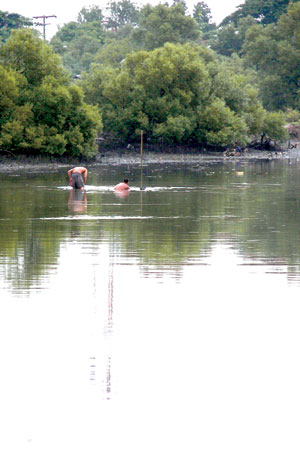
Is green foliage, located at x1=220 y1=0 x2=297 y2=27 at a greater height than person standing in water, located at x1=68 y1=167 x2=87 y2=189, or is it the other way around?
green foliage, located at x1=220 y1=0 x2=297 y2=27

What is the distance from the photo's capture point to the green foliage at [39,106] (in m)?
75.4

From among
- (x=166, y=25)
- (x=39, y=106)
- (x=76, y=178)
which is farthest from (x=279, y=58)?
(x=76, y=178)

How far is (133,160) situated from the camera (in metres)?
89.0

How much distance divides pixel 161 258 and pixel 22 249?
11.1 feet

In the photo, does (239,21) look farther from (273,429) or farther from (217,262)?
(273,429)

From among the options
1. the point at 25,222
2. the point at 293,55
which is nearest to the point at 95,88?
the point at 293,55

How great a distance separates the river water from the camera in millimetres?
8320

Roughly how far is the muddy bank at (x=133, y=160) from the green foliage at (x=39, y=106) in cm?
108

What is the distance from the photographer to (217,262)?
1836cm

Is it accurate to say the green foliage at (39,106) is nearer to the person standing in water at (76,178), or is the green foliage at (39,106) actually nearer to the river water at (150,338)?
the person standing in water at (76,178)

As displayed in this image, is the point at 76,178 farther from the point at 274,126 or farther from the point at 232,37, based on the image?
the point at 232,37

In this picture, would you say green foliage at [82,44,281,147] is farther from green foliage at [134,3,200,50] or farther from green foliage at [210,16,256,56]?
green foliage at [210,16,256,56]

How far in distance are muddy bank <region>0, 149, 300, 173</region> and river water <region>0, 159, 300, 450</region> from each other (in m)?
48.1

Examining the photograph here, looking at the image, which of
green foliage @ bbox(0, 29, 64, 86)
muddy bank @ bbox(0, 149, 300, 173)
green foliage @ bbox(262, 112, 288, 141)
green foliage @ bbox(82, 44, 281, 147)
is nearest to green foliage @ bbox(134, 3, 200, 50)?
green foliage @ bbox(262, 112, 288, 141)
